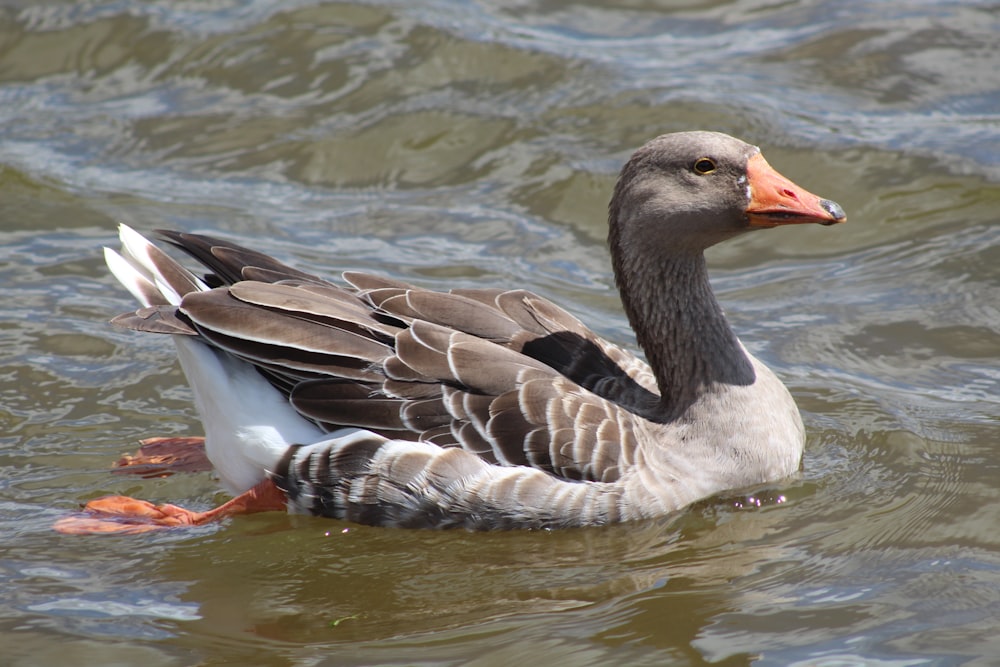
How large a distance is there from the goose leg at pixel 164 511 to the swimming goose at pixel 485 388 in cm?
1

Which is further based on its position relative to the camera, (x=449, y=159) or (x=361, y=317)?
(x=449, y=159)

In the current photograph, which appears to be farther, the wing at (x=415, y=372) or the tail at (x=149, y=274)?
the tail at (x=149, y=274)

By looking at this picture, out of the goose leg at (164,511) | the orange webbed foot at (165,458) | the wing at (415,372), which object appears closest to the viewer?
the wing at (415,372)

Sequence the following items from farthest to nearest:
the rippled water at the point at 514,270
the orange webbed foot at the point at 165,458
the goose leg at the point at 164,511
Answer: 1. the orange webbed foot at the point at 165,458
2. the goose leg at the point at 164,511
3. the rippled water at the point at 514,270

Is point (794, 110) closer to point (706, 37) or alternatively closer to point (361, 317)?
point (706, 37)

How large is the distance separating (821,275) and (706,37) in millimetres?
3720

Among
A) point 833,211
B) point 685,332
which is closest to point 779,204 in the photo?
point 833,211

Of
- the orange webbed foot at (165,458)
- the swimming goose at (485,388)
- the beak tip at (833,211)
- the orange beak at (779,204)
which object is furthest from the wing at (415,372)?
the beak tip at (833,211)

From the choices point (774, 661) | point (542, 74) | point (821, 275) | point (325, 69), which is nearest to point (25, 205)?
point (325, 69)

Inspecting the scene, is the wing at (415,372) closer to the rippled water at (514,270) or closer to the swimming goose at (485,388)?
the swimming goose at (485,388)

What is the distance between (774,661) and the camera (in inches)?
211

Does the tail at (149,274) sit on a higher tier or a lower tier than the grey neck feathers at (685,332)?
higher

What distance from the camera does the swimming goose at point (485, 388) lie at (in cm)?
646

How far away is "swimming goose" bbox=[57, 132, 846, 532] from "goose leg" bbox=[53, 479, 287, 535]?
0.03 ft
